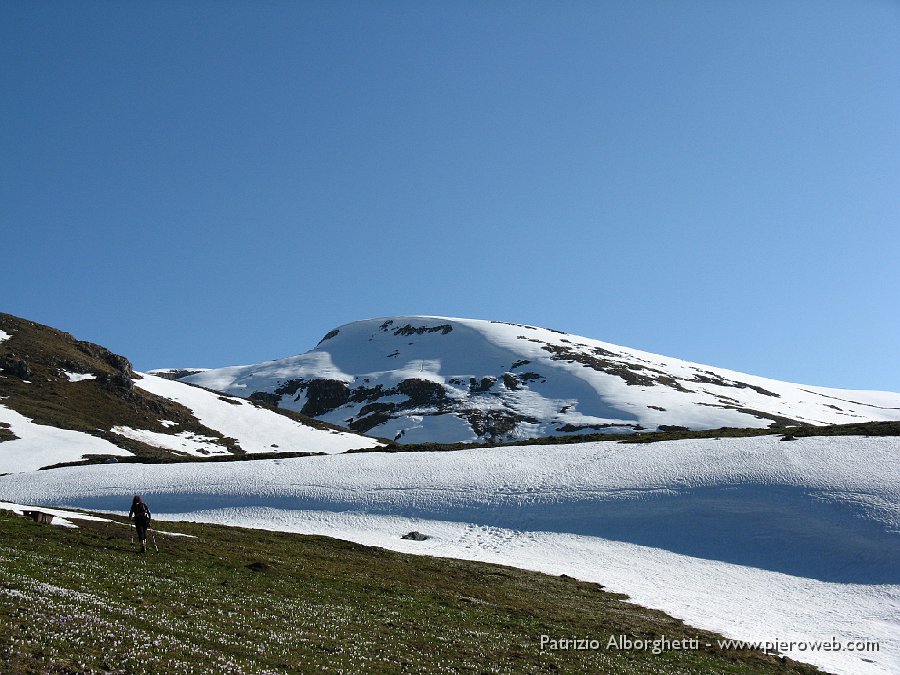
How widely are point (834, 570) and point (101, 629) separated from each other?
143 ft

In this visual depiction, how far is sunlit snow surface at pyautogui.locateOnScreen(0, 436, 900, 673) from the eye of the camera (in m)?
37.7

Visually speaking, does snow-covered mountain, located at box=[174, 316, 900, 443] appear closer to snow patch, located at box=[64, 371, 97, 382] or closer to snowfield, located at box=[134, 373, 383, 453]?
snowfield, located at box=[134, 373, 383, 453]

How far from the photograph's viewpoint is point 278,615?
1980 centimetres

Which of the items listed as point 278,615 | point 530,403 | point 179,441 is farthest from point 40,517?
point 530,403

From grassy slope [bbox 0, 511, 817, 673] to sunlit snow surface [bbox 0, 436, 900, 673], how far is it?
26.7 ft

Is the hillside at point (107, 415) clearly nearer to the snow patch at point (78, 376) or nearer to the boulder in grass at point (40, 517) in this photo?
the snow patch at point (78, 376)

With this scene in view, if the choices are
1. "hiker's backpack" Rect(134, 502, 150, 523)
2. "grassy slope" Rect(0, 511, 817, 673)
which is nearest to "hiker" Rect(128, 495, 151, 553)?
"hiker's backpack" Rect(134, 502, 150, 523)

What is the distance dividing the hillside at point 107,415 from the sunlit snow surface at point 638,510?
79.8ft

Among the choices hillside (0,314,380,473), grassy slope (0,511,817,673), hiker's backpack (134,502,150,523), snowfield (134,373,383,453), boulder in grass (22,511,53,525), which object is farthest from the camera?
snowfield (134,373,383,453)

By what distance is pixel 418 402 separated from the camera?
562ft

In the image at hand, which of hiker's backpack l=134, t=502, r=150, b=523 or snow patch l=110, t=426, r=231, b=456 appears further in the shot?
snow patch l=110, t=426, r=231, b=456

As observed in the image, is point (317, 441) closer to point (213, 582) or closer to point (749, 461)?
point (749, 461)

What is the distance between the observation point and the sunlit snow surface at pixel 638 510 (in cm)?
3769

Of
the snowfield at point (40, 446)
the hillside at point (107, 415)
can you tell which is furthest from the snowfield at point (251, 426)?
the snowfield at point (40, 446)
